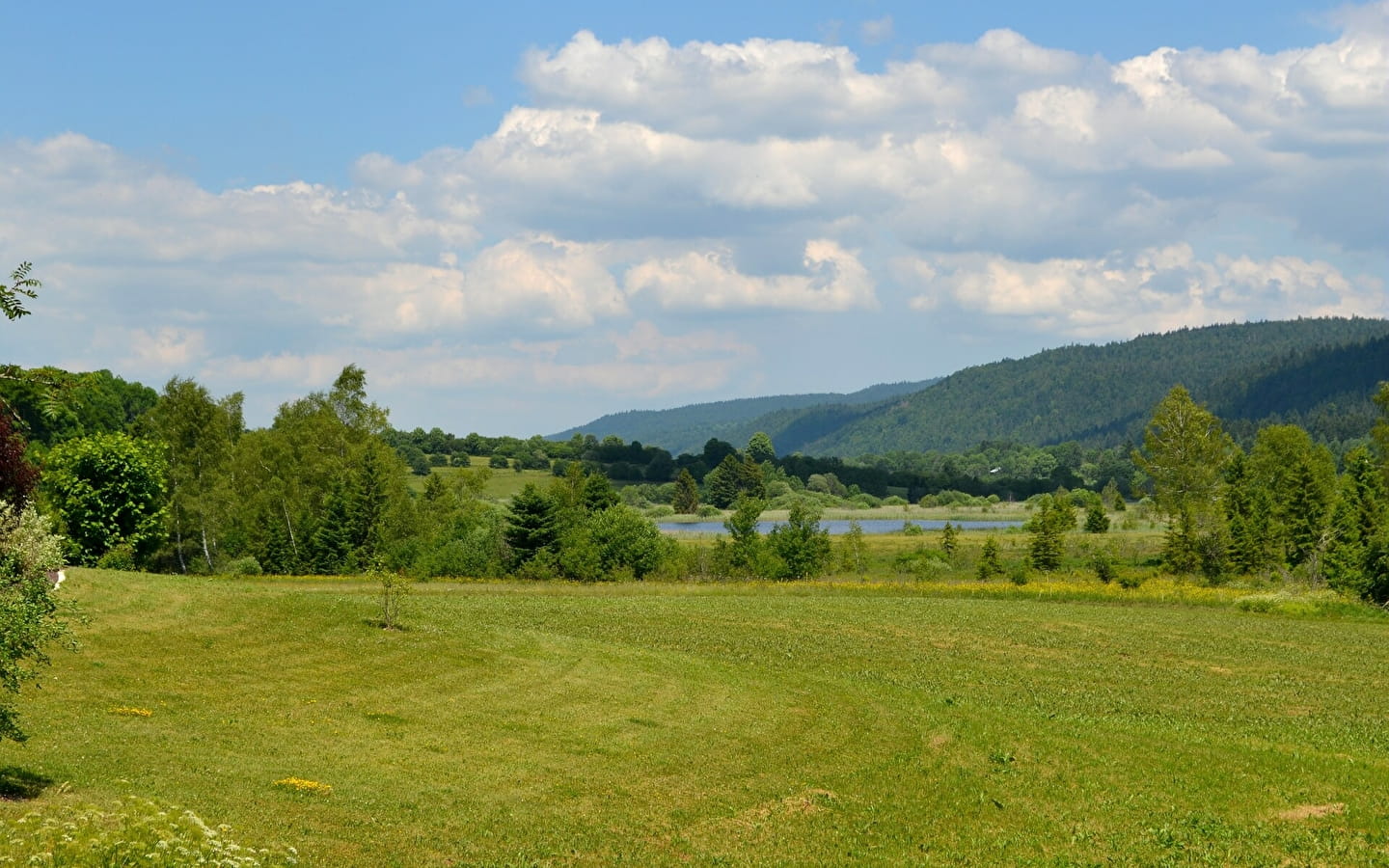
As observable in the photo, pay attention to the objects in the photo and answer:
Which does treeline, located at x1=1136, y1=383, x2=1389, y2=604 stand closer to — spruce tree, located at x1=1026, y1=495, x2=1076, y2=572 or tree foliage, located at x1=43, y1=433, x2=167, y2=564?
spruce tree, located at x1=1026, y1=495, x2=1076, y2=572

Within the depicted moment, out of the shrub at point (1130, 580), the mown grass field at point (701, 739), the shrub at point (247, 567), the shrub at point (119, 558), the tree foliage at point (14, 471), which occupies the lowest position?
the shrub at point (1130, 580)

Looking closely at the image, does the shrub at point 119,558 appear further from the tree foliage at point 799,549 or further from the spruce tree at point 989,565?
the spruce tree at point 989,565

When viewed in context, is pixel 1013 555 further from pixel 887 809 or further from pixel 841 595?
pixel 887 809

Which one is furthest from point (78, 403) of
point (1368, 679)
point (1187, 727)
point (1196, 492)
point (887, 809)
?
point (1196, 492)

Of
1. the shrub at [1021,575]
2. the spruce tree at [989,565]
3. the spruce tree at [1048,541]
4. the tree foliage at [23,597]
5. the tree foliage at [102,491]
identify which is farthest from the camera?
the spruce tree at [1048,541]

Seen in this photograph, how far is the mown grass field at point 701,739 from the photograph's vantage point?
A: 22406 millimetres

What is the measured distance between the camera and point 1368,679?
1818 inches

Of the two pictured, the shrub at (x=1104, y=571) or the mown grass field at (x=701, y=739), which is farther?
the shrub at (x=1104, y=571)

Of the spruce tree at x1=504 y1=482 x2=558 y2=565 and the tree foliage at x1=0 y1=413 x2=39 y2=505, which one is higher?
the tree foliage at x1=0 y1=413 x2=39 y2=505

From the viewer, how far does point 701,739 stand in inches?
1273

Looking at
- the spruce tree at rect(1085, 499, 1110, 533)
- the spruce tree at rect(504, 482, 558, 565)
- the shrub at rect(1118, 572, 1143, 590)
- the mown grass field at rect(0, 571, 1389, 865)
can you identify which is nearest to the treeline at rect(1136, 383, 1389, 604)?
the shrub at rect(1118, 572, 1143, 590)

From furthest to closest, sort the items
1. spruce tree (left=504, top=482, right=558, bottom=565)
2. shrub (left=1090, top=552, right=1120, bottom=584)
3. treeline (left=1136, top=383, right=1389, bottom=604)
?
spruce tree (left=504, top=482, right=558, bottom=565) < shrub (left=1090, top=552, right=1120, bottom=584) < treeline (left=1136, top=383, right=1389, bottom=604)

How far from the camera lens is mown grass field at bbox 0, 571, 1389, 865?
22.4m

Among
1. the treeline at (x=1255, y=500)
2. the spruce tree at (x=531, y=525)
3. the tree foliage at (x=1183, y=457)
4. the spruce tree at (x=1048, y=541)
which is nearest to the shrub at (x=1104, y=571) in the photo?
the spruce tree at (x=1048, y=541)
